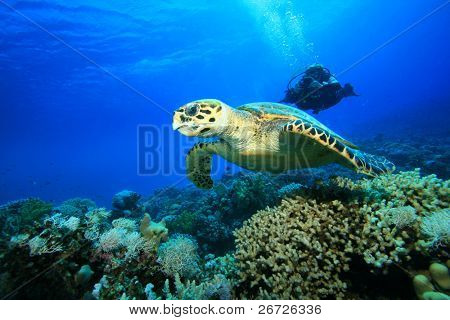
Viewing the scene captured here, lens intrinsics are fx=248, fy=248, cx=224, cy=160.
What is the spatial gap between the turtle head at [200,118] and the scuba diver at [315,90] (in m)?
8.07

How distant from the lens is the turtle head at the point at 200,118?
12.5ft

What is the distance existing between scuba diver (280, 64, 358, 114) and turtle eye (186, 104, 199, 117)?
8.35 metres

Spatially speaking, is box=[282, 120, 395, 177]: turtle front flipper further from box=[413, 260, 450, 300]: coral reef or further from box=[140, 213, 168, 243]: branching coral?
box=[140, 213, 168, 243]: branching coral

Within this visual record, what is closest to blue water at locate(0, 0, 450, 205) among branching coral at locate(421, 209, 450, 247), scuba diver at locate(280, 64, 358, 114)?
scuba diver at locate(280, 64, 358, 114)

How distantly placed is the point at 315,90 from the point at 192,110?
8510 mm

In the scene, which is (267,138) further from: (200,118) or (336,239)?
(336,239)

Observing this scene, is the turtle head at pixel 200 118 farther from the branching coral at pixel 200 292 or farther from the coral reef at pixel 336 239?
the branching coral at pixel 200 292

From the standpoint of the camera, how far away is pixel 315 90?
1078 cm

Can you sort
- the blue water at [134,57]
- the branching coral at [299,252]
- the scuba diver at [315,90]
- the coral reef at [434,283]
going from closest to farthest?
1. the coral reef at [434,283]
2. the branching coral at [299,252]
3. the scuba diver at [315,90]
4. the blue water at [134,57]

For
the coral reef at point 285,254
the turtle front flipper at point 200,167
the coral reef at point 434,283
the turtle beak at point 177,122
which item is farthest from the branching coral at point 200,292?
the turtle front flipper at point 200,167

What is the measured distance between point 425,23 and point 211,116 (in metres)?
148

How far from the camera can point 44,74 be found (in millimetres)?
29969
